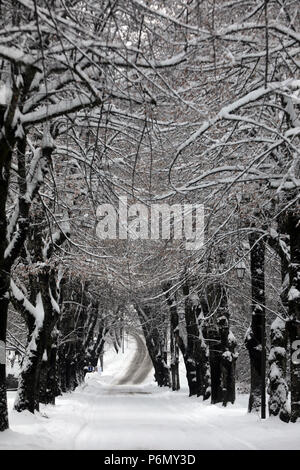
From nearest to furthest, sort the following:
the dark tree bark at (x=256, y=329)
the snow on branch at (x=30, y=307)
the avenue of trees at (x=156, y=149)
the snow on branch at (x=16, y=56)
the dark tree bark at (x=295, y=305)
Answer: the snow on branch at (x=16, y=56) → the avenue of trees at (x=156, y=149) → the dark tree bark at (x=295, y=305) → the snow on branch at (x=30, y=307) → the dark tree bark at (x=256, y=329)

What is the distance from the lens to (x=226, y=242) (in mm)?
20750

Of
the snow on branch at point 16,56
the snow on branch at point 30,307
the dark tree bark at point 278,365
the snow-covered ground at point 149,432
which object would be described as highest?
the snow on branch at point 16,56

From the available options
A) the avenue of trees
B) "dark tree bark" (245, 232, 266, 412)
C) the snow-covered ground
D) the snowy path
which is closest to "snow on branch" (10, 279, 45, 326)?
the avenue of trees

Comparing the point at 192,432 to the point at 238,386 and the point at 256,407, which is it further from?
the point at 238,386

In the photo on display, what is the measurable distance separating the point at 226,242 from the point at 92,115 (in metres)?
8.95

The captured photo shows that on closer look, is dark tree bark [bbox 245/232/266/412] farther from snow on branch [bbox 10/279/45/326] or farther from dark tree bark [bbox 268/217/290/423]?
snow on branch [bbox 10/279/45/326]

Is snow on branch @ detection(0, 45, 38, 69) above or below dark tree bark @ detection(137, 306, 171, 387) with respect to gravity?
above

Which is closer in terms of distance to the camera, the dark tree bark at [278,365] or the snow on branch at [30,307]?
the dark tree bark at [278,365]

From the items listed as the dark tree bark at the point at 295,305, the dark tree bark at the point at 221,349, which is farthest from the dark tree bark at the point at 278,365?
the dark tree bark at the point at 221,349

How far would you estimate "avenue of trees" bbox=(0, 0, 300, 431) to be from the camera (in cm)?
909

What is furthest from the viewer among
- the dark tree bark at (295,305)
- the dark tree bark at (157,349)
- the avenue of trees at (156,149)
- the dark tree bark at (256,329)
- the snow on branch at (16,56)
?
the dark tree bark at (157,349)

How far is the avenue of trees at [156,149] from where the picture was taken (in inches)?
358

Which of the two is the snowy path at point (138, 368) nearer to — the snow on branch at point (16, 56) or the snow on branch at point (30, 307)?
the snow on branch at point (30, 307)

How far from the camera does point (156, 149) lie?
16.7 metres
